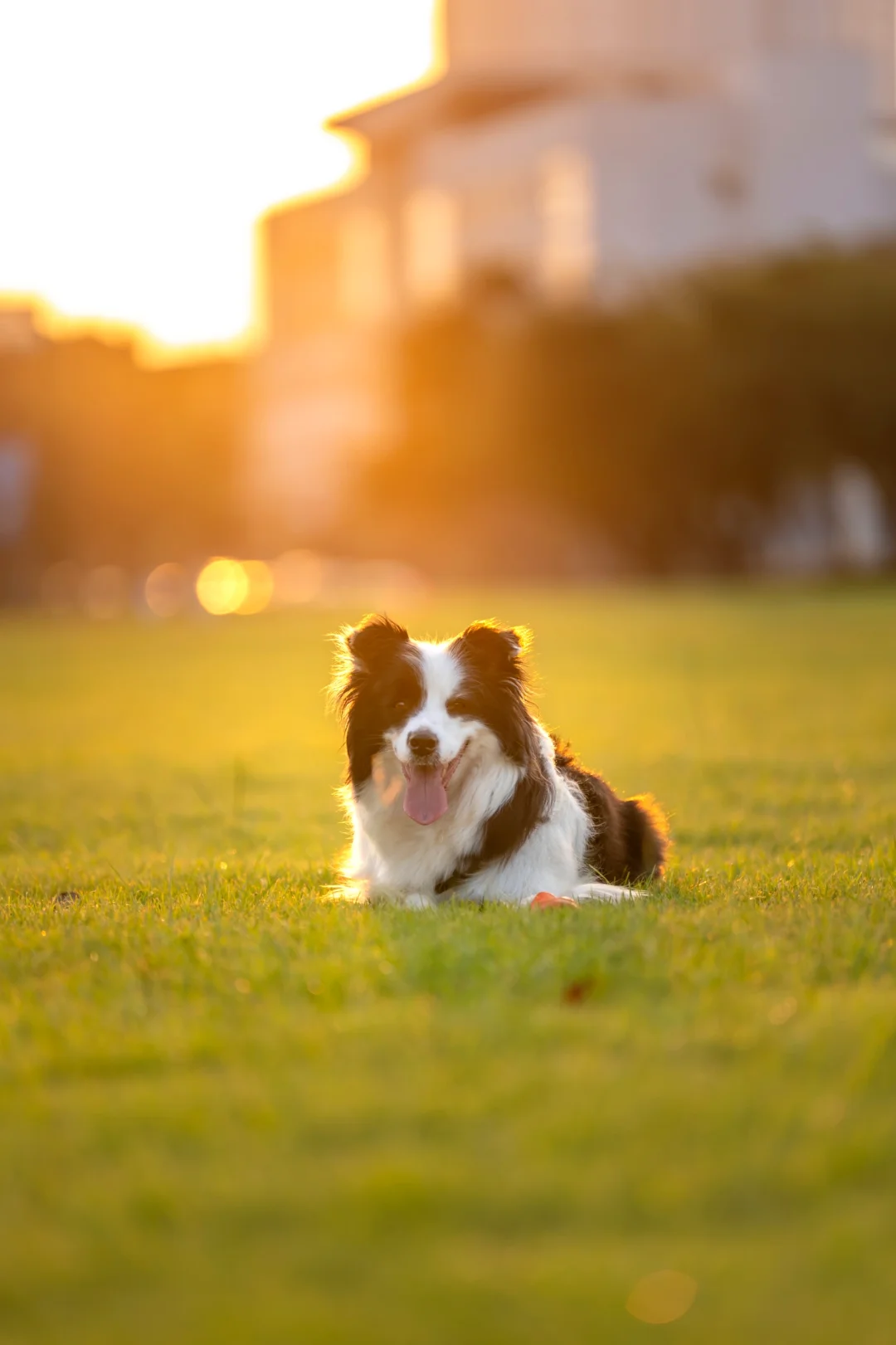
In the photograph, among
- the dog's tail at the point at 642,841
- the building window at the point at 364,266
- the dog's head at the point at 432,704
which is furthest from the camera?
the building window at the point at 364,266

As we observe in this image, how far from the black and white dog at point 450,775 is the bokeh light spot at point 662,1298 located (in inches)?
133

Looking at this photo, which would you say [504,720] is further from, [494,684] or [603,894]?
[603,894]

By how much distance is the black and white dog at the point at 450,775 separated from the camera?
691 cm

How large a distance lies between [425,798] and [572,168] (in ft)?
260

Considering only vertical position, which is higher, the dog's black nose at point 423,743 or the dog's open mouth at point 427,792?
the dog's black nose at point 423,743

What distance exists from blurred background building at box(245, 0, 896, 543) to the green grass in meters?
71.7

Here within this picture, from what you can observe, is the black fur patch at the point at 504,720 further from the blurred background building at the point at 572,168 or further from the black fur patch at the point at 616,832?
the blurred background building at the point at 572,168

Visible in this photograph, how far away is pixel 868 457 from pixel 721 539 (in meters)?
7.80

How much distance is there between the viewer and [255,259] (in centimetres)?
10419

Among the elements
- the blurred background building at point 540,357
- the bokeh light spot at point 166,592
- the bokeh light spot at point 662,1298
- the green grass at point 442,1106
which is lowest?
the bokeh light spot at point 662,1298

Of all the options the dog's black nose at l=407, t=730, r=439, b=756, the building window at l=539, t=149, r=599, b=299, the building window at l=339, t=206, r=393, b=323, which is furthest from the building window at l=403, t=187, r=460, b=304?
the dog's black nose at l=407, t=730, r=439, b=756

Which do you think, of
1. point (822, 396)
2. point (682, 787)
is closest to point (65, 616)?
point (822, 396)

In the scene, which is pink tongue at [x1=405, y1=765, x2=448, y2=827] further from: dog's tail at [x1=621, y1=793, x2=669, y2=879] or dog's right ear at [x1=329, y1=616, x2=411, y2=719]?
dog's tail at [x1=621, y1=793, x2=669, y2=879]

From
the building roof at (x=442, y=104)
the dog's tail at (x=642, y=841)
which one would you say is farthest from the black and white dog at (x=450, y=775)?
the building roof at (x=442, y=104)
